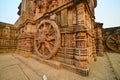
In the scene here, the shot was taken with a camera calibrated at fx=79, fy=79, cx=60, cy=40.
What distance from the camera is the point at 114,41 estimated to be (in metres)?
7.55

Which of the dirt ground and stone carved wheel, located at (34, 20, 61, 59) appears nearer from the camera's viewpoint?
the dirt ground

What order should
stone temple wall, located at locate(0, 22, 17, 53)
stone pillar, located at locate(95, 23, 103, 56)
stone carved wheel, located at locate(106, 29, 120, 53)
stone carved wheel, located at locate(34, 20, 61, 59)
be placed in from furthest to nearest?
1. stone carved wheel, located at locate(106, 29, 120, 53)
2. stone temple wall, located at locate(0, 22, 17, 53)
3. stone pillar, located at locate(95, 23, 103, 56)
4. stone carved wheel, located at locate(34, 20, 61, 59)

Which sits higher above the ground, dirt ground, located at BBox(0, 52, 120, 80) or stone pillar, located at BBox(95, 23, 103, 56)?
stone pillar, located at BBox(95, 23, 103, 56)

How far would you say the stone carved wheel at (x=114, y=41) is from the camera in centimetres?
736

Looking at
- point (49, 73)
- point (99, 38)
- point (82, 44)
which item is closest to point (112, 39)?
point (99, 38)

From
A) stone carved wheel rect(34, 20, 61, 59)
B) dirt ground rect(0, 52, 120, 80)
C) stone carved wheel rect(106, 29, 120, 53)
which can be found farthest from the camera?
stone carved wheel rect(106, 29, 120, 53)

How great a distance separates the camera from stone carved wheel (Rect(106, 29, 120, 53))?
24.1 feet

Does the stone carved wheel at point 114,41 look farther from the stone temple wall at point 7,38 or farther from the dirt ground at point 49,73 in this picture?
the stone temple wall at point 7,38

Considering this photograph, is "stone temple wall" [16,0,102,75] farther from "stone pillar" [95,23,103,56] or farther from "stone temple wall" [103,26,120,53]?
"stone temple wall" [103,26,120,53]

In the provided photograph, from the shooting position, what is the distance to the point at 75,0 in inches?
110

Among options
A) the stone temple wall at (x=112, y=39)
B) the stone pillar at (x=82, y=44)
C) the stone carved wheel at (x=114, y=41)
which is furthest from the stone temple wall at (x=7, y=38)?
the stone carved wheel at (x=114, y=41)

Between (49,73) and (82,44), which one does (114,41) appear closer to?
(82,44)

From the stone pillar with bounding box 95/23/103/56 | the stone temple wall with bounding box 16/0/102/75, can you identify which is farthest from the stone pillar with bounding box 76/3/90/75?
the stone pillar with bounding box 95/23/103/56

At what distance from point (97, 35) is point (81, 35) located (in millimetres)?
4174
